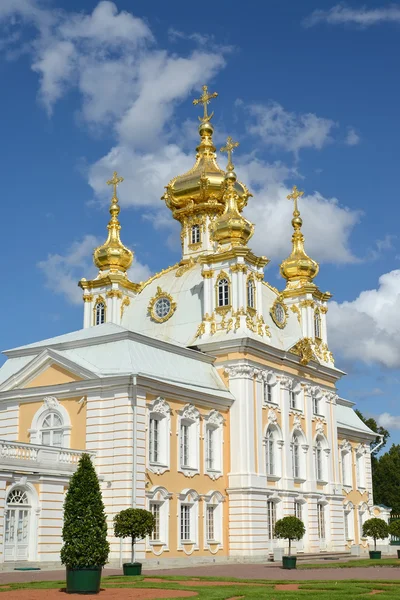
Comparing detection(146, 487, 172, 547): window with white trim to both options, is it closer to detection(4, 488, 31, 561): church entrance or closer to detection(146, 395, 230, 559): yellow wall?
detection(146, 395, 230, 559): yellow wall

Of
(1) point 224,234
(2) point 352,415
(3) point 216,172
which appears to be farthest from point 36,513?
(2) point 352,415

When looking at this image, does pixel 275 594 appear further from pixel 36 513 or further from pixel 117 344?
pixel 117 344

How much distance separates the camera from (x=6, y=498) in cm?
2653

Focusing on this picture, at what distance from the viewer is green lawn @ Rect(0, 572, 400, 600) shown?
17719 mm

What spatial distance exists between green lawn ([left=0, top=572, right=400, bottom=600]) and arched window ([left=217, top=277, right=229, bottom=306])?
17.3 m

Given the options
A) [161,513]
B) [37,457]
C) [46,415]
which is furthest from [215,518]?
[37,457]

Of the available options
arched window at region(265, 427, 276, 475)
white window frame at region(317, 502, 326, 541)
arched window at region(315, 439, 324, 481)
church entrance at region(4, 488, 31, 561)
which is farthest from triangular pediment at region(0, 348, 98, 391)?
white window frame at region(317, 502, 326, 541)

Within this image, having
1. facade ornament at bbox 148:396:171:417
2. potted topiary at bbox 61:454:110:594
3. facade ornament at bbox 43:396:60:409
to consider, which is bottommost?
potted topiary at bbox 61:454:110:594

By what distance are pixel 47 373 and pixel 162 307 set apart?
31.5 feet

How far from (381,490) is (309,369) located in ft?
102

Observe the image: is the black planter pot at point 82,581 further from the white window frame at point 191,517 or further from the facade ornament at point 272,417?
the facade ornament at point 272,417

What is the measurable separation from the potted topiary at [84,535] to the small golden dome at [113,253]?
83.6 feet

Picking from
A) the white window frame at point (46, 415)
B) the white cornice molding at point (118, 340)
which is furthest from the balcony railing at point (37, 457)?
the white cornice molding at point (118, 340)

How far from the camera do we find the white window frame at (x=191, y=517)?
32375mm
